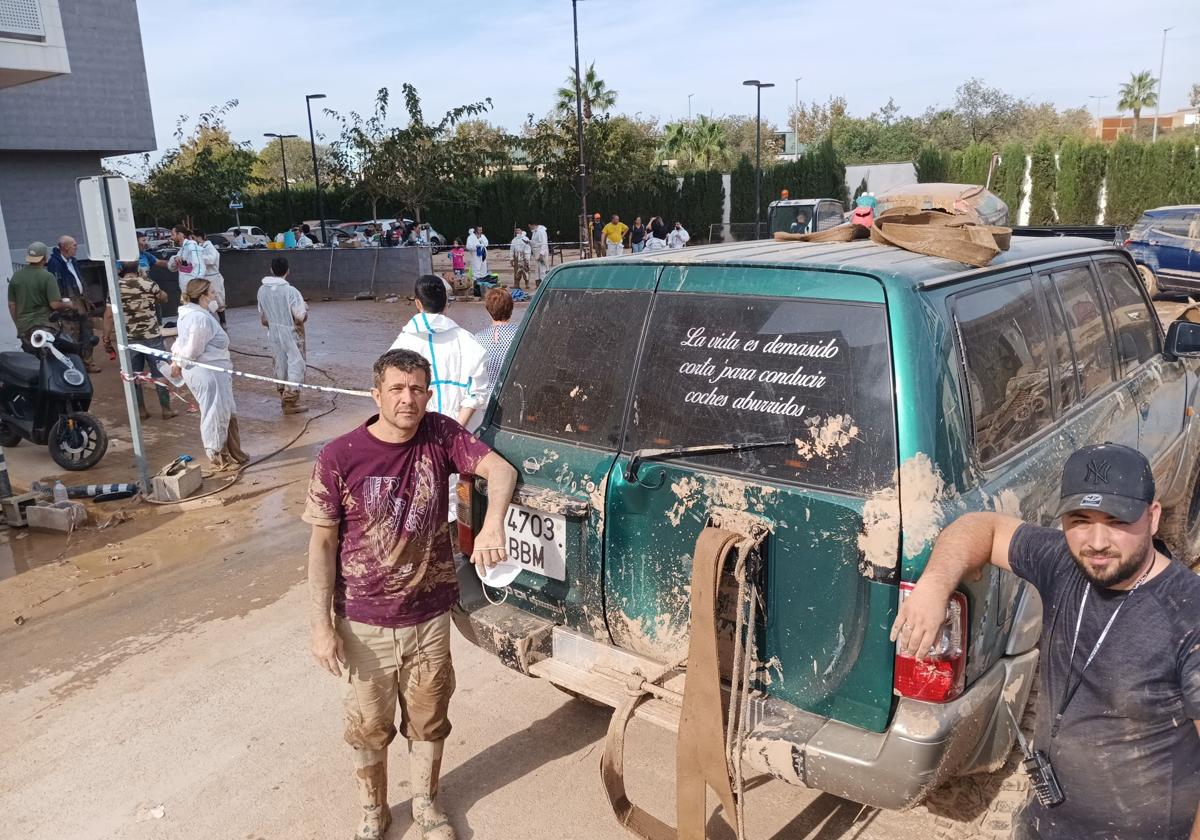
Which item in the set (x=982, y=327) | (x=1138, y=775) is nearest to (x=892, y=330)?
(x=982, y=327)

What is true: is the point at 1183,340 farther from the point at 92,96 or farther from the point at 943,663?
the point at 92,96

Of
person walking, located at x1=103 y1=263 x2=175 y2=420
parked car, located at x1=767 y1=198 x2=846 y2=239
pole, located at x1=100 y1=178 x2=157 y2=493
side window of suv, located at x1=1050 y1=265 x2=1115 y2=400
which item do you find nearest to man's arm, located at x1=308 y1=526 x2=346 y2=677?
side window of suv, located at x1=1050 y1=265 x2=1115 y2=400

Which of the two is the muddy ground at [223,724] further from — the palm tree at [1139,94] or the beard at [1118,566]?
the palm tree at [1139,94]

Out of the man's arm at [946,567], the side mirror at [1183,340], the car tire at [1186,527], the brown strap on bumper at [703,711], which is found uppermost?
the side mirror at [1183,340]

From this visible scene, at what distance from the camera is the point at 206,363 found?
306 inches

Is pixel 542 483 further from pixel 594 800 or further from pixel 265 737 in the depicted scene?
pixel 265 737

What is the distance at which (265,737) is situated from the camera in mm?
3877

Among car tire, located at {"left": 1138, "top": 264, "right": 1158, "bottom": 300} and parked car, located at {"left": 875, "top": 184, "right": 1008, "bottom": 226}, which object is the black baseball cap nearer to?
car tire, located at {"left": 1138, "top": 264, "right": 1158, "bottom": 300}

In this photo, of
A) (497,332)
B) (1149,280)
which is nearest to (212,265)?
(497,332)

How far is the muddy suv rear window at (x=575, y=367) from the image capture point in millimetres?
3117

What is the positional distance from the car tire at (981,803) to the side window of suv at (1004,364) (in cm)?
96

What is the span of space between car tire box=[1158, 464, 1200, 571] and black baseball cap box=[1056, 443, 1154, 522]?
319cm

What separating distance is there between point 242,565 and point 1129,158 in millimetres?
39498

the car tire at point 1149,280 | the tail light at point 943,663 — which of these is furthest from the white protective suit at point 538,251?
the tail light at point 943,663
